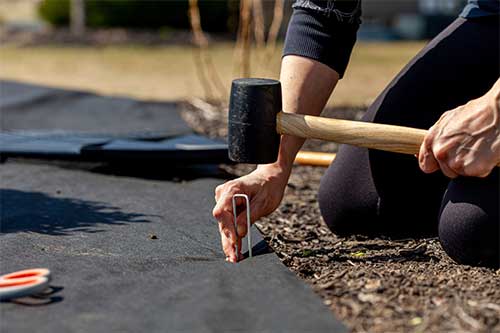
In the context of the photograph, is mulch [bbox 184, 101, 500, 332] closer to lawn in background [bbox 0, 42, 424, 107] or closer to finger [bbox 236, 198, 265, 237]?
finger [bbox 236, 198, 265, 237]

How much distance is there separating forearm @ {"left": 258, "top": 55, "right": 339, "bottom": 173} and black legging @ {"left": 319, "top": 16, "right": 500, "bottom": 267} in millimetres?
312

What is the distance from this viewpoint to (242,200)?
2.49 m

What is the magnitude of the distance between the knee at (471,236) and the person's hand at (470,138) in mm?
175

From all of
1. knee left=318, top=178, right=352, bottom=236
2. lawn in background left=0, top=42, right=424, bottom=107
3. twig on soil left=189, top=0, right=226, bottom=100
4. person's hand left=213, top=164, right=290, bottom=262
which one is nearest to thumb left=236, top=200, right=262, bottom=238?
A: person's hand left=213, top=164, right=290, bottom=262

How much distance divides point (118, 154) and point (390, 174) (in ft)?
4.35

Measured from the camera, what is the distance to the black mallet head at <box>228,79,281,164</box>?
2385 mm

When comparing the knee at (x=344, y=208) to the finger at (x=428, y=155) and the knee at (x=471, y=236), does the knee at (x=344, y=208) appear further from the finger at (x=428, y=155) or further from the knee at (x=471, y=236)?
the finger at (x=428, y=155)

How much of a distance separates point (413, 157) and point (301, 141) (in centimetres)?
45

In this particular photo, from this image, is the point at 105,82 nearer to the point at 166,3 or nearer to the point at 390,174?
Result: the point at 166,3

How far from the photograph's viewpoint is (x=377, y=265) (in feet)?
8.05

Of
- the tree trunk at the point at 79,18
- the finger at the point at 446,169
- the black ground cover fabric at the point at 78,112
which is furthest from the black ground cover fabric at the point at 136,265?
the tree trunk at the point at 79,18

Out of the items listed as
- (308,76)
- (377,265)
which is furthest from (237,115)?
(377,265)

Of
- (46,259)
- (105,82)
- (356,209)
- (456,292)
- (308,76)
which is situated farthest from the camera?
(105,82)

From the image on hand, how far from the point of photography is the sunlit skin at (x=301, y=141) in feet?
7.46
